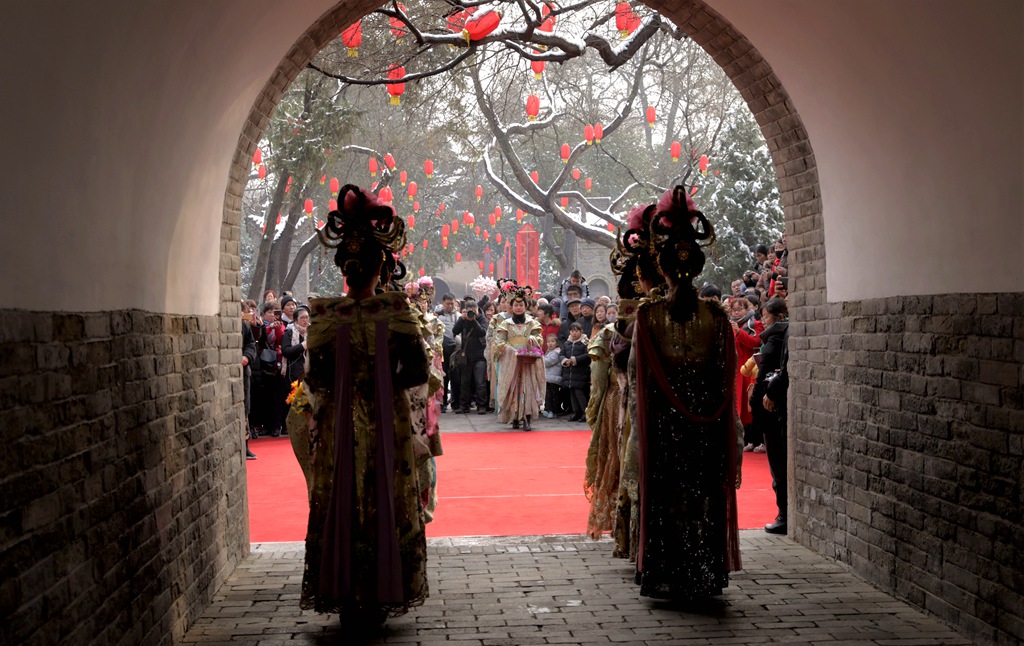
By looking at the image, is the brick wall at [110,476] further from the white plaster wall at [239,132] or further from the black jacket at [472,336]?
the black jacket at [472,336]

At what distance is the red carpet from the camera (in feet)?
29.0

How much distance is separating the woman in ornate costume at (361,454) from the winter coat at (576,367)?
10729mm

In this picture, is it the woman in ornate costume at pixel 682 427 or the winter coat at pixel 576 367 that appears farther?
the winter coat at pixel 576 367

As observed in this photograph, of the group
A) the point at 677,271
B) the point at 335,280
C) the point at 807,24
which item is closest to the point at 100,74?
the point at 677,271

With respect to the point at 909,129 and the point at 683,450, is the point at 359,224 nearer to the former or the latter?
the point at 683,450

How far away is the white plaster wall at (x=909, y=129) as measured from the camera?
4.98 m

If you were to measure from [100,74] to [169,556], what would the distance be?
242cm

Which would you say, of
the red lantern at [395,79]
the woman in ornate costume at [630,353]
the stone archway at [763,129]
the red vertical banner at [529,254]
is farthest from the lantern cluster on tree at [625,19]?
the red vertical banner at [529,254]

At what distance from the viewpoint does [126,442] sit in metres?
4.74

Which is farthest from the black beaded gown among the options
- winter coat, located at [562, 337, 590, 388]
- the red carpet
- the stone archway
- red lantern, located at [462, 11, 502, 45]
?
winter coat, located at [562, 337, 590, 388]

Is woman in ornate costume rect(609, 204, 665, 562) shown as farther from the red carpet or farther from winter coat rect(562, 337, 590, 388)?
winter coat rect(562, 337, 590, 388)

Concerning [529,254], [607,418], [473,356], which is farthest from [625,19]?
[529,254]

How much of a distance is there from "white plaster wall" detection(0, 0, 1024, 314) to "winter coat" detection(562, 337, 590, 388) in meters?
9.05

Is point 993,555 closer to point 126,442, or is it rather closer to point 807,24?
point 807,24
